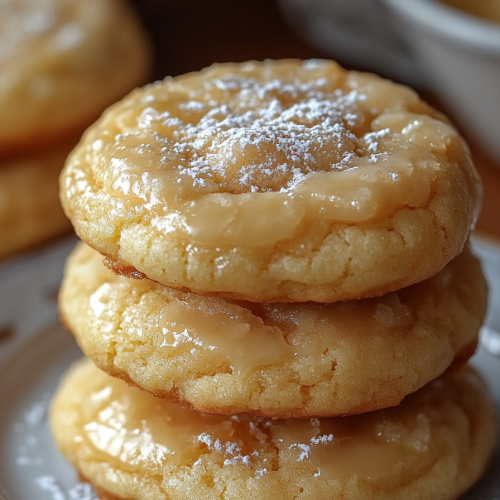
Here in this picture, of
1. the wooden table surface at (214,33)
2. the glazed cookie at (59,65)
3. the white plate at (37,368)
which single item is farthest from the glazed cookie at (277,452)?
the wooden table surface at (214,33)

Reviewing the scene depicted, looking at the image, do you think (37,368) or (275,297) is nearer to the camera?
(275,297)

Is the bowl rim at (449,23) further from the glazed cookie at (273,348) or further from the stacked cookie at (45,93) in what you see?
the glazed cookie at (273,348)

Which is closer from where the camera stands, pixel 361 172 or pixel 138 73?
pixel 361 172

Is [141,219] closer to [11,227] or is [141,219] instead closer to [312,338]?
[312,338]

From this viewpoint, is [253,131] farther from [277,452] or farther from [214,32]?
[214,32]

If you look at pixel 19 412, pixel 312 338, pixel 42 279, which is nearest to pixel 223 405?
pixel 312 338

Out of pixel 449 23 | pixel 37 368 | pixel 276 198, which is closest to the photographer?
pixel 276 198

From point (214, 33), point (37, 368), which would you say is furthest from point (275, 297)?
point (214, 33)
